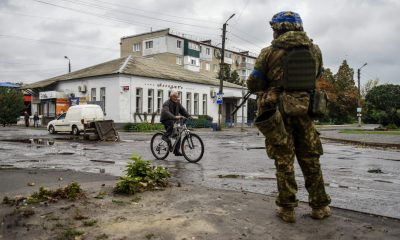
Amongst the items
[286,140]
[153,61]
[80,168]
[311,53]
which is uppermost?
[153,61]

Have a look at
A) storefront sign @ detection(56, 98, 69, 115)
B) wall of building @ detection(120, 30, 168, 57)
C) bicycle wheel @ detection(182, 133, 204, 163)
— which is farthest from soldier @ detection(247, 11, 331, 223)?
wall of building @ detection(120, 30, 168, 57)

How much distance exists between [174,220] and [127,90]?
31994 millimetres

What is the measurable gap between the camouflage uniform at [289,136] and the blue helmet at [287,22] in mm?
88

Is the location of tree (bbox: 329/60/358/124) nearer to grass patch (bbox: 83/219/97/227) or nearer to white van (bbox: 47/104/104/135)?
white van (bbox: 47/104/104/135)

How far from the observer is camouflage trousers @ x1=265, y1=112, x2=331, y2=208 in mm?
4340

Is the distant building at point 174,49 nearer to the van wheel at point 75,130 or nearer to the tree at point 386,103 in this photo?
the tree at point 386,103

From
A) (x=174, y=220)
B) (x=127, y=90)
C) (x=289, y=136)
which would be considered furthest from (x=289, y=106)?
(x=127, y=90)

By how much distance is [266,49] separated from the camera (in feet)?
14.9

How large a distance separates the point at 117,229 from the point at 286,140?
189 cm

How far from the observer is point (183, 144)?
10992 mm

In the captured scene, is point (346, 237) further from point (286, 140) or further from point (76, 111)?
point (76, 111)

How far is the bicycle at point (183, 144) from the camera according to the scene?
10.8m

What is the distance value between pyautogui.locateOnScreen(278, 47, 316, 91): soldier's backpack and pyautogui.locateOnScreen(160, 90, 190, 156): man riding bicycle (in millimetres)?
6734

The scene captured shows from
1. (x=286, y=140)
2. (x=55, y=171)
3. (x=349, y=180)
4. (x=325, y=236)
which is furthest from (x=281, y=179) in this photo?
(x=55, y=171)
